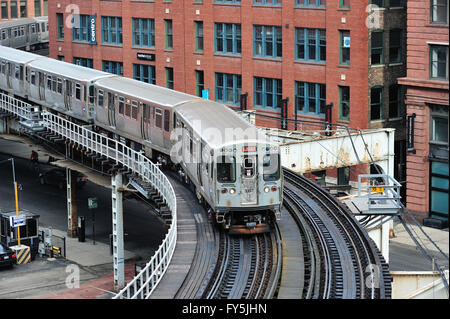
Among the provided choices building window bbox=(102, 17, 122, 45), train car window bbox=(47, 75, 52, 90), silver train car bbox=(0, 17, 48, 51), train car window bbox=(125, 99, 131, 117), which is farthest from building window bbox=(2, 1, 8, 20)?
train car window bbox=(125, 99, 131, 117)

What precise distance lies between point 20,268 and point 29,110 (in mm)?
11419

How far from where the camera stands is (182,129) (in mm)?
43125

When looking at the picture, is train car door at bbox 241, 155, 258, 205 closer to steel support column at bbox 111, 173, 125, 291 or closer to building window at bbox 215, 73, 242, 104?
steel support column at bbox 111, 173, 125, 291

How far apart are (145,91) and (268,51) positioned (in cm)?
1637

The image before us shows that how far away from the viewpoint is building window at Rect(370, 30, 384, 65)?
5800 cm

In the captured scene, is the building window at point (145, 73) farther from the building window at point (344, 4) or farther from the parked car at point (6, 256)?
the parked car at point (6, 256)

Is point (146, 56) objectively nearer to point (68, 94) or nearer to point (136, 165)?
point (68, 94)

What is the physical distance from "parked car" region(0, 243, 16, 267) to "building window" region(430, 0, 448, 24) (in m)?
25.9

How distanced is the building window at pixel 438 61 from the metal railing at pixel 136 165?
16.7 metres

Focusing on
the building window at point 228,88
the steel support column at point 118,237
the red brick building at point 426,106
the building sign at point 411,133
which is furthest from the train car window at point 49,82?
the building sign at point 411,133

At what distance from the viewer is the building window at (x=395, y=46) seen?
192ft

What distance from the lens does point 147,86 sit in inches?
2042

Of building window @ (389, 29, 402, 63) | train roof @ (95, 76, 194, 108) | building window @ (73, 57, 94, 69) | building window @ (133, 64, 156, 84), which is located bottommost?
building window @ (133, 64, 156, 84)

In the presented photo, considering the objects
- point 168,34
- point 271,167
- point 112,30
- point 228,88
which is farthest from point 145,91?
point 112,30
